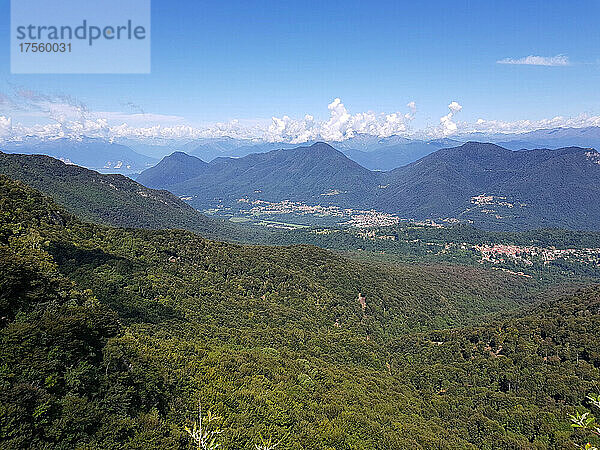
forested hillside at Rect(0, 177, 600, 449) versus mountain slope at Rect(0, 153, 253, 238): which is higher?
mountain slope at Rect(0, 153, 253, 238)

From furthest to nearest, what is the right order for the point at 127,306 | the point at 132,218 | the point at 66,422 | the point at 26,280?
the point at 132,218
the point at 127,306
the point at 26,280
the point at 66,422

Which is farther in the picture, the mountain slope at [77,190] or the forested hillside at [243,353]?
the mountain slope at [77,190]

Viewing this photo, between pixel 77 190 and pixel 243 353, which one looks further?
pixel 77 190

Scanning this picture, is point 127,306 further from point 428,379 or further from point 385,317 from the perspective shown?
point 385,317

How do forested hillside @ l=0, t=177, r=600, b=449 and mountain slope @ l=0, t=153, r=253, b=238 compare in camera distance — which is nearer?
forested hillside @ l=0, t=177, r=600, b=449

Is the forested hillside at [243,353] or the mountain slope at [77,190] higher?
the mountain slope at [77,190]

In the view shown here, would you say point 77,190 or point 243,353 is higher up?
point 77,190

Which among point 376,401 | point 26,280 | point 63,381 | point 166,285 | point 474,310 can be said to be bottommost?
point 474,310

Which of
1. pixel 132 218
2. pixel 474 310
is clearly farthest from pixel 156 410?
pixel 132 218
